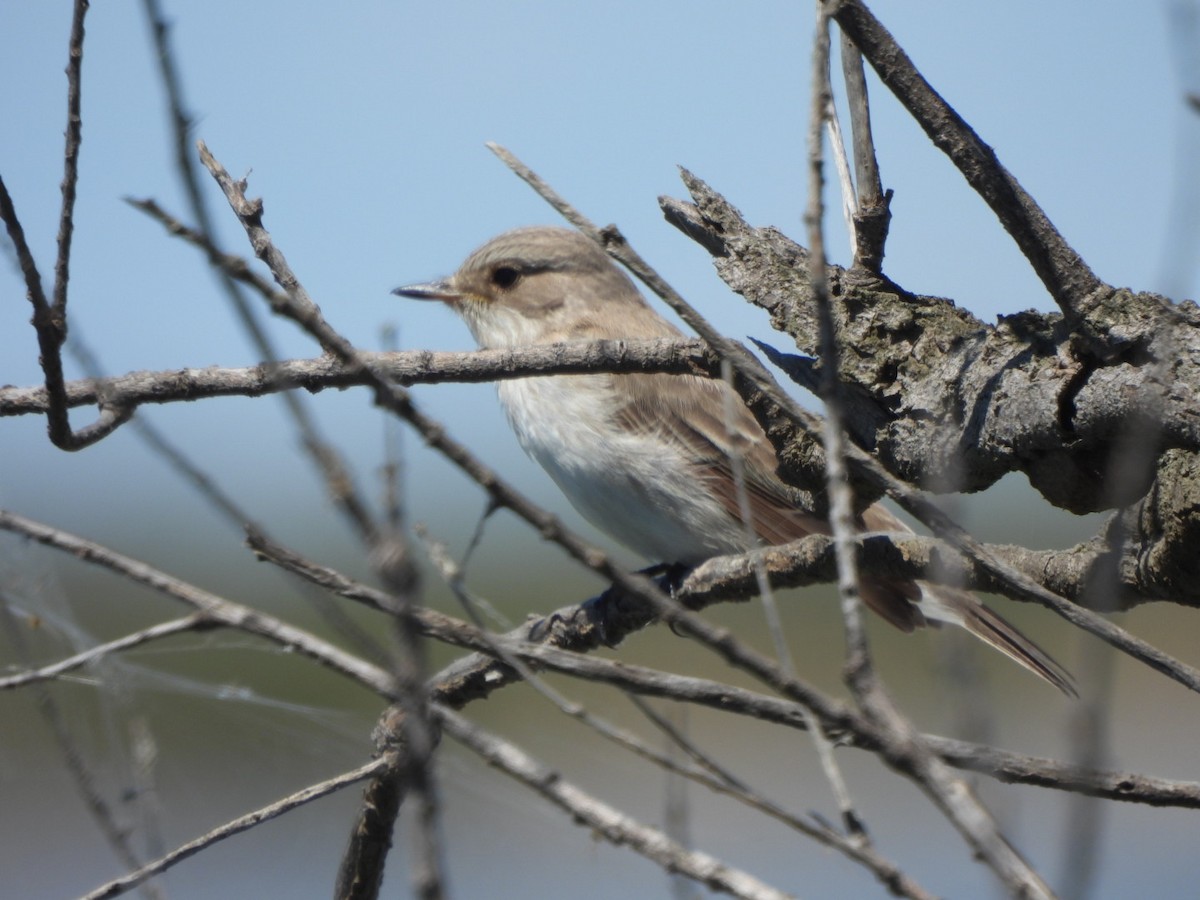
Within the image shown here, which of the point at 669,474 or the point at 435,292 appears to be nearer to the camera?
the point at 669,474

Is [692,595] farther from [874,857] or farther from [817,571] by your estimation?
[874,857]

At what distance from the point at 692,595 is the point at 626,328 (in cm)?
314

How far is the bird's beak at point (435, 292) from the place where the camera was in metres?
6.29

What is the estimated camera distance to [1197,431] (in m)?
2.04

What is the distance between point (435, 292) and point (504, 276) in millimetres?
370

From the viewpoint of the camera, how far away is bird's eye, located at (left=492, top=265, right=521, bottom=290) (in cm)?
635

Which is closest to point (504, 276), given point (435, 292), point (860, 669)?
point (435, 292)

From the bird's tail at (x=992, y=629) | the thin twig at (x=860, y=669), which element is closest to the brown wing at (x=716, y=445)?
the bird's tail at (x=992, y=629)

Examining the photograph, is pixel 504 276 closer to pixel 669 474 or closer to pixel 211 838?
pixel 669 474

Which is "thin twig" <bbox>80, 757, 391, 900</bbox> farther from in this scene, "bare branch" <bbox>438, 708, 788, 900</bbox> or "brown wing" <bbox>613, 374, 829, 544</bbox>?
"brown wing" <bbox>613, 374, 829, 544</bbox>

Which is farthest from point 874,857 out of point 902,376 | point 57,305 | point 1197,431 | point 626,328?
point 626,328

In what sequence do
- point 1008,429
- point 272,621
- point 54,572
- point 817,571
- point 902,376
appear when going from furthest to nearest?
point 54,572
point 817,571
point 902,376
point 1008,429
point 272,621

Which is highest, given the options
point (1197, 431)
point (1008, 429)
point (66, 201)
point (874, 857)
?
point (66, 201)

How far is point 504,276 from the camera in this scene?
6383 millimetres
